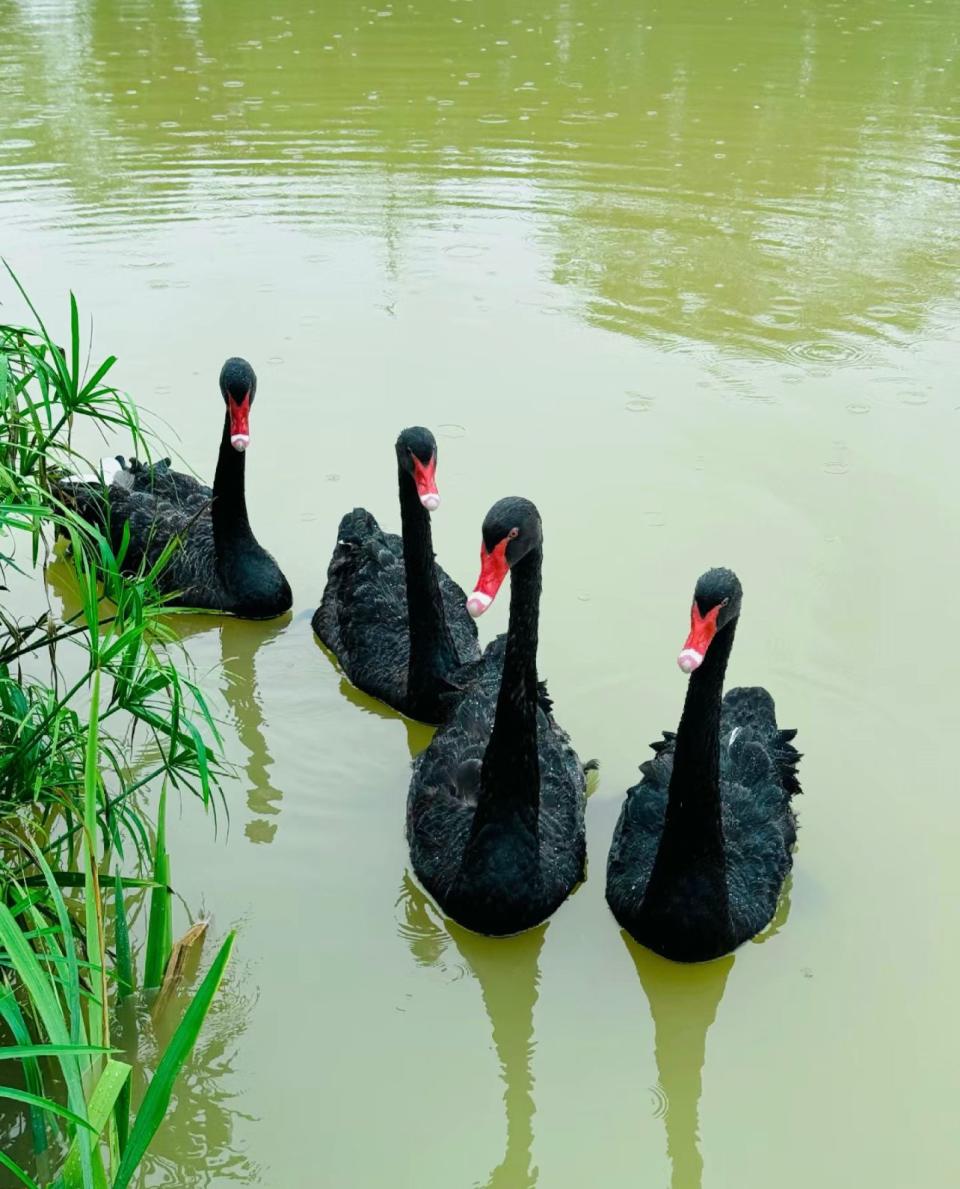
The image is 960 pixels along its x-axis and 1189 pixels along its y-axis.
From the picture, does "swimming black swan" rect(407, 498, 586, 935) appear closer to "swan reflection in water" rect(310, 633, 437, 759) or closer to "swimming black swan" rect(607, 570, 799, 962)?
"swimming black swan" rect(607, 570, 799, 962)

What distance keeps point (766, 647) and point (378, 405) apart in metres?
2.13

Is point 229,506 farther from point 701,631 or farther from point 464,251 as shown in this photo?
point 464,251

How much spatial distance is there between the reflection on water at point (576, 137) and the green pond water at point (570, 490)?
0.04 metres

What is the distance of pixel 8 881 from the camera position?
229cm

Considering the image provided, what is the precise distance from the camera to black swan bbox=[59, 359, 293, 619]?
13.6ft

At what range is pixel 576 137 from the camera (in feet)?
30.6

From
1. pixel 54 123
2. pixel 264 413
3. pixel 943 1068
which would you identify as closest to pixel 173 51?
pixel 54 123

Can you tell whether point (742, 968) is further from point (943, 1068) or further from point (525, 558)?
point (525, 558)

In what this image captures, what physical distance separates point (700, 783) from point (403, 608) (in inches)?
61.2

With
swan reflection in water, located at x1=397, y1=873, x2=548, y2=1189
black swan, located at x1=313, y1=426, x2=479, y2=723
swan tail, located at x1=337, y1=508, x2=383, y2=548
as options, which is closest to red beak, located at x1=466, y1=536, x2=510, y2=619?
black swan, located at x1=313, y1=426, x2=479, y2=723

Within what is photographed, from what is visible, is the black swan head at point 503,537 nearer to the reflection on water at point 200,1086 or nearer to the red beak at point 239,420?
the reflection on water at point 200,1086

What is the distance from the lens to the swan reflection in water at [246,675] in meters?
3.58

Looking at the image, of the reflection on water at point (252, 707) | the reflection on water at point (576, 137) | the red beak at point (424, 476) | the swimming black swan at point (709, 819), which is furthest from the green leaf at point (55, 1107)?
the reflection on water at point (576, 137)

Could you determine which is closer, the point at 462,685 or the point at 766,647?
the point at 462,685
